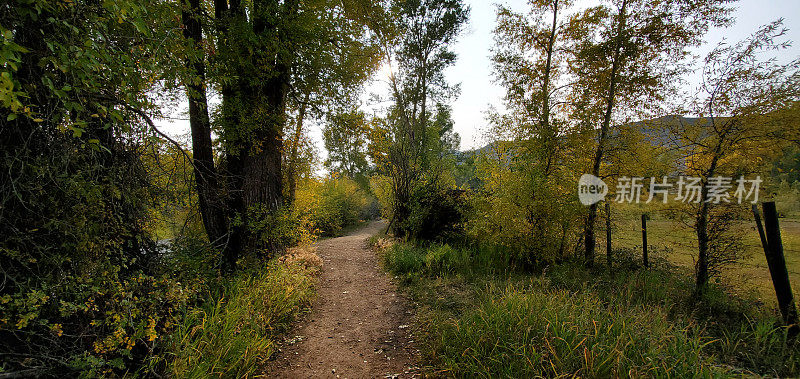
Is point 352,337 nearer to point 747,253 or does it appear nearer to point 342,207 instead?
point 747,253

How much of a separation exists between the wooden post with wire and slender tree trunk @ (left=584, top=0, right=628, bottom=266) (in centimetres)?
285

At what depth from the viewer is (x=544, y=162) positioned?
6090mm

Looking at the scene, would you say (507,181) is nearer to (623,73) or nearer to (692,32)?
(623,73)

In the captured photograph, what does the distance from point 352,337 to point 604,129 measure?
7304mm

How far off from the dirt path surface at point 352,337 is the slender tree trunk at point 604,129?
5.06 meters

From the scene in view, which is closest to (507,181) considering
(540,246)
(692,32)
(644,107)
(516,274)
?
(540,246)

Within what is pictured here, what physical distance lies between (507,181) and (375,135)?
10.2ft

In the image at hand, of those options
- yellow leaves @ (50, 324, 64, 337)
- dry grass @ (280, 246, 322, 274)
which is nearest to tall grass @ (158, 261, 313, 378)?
yellow leaves @ (50, 324, 64, 337)

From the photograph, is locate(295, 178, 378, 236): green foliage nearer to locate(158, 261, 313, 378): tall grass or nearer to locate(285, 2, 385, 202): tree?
locate(285, 2, 385, 202): tree

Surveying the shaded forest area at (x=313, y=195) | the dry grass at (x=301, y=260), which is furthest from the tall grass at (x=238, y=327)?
the dry grass at (x=301, y=260)

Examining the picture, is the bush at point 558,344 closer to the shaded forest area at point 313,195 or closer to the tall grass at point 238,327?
the shaded forest area at point 313,195

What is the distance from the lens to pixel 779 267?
12.5 ft

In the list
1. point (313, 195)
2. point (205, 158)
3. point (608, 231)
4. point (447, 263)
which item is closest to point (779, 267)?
point (608, 231)

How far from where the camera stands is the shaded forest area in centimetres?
180
